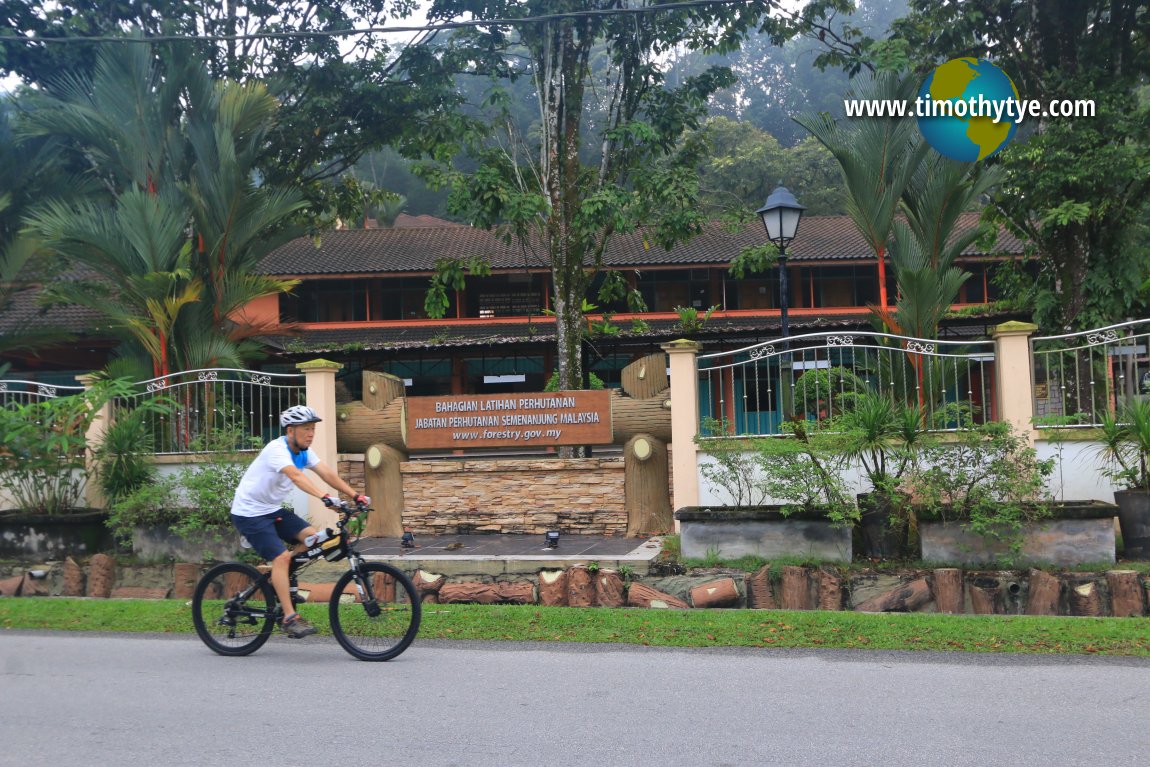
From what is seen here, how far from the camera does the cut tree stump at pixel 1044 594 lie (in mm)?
8500

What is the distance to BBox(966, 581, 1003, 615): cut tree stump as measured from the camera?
8672 millimetres

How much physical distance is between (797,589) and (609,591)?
64.9 inches

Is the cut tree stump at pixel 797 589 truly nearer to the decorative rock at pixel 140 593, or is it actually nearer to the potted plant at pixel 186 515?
the potted plant at pixel 186 515

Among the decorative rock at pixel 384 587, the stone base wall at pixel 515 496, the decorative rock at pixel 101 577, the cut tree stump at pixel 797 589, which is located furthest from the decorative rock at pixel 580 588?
the decorative rock at pixel 101 577

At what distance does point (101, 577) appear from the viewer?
10.6m

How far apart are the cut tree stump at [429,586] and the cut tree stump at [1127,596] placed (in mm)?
5721

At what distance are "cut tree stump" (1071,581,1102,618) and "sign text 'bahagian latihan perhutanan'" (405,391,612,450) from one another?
507cm

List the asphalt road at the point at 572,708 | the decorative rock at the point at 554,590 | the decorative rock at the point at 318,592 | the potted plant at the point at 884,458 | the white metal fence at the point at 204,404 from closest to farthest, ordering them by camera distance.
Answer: the asphalt road at the point at 572,708 < the potted plant at the point at 884,458 < the decorative rock at the point at 554,590 < the decorative rock at the point at 318,592 < the white metal fence at the point at 204,404

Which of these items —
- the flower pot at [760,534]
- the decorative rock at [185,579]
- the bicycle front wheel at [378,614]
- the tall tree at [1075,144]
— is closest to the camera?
the bicycle front wheel at [378,614]

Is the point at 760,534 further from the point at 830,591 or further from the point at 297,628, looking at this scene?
the point at 297,628

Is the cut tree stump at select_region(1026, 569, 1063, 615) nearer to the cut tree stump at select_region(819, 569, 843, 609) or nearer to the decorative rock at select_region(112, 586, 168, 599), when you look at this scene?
the cut tree stump at select_region(819, 569, 843, 609)

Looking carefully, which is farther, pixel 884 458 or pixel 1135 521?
pixel 884 458

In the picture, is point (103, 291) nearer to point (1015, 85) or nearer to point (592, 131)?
point (1015, 85)

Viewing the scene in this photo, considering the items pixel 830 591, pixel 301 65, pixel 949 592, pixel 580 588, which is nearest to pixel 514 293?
pixel 301 65
